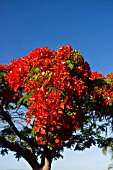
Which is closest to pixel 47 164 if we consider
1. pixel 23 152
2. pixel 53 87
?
pixel 23 152

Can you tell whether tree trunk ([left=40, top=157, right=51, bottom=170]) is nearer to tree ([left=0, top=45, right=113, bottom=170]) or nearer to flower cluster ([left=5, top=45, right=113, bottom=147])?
tree ([left=0, top=45, right=113, bottom=170])

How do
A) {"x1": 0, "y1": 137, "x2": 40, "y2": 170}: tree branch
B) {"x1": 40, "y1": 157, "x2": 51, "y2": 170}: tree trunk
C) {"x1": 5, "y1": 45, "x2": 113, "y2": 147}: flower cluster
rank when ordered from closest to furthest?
{"x1": 5, "y1": 45, "x2": 113, "y2": 147}: flower cluster → {"x1": 0, "y1": 137, "x2": 40, "y2": 170}: tree branch → {"x1": 40, "y1": 157, "x2": 51, "y2": 170}: tree trunk

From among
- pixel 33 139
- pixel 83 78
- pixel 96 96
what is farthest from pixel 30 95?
pixel 33 139

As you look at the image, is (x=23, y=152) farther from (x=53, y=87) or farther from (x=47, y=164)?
(x=53, y=87)

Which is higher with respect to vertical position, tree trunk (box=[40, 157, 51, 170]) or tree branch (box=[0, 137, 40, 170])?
tree branch (box=[0, 137, 40, 170])

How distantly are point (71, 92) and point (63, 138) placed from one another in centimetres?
163

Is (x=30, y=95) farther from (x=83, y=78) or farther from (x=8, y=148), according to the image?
(x=8, y=148)

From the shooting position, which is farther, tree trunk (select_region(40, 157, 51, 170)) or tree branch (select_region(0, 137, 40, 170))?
tree trunk (select_region(40, 157, 51, 170))

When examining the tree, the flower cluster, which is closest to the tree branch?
the tree

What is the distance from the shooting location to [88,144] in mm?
16875

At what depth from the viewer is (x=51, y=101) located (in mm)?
10992

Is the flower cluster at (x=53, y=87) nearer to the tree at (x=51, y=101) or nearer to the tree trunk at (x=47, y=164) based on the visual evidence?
the tree at (x=51, y=101)

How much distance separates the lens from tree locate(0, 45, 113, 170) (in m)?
11.1

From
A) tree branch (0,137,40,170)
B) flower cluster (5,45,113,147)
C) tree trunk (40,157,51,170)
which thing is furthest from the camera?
tree trunk (40,157,51,170)
